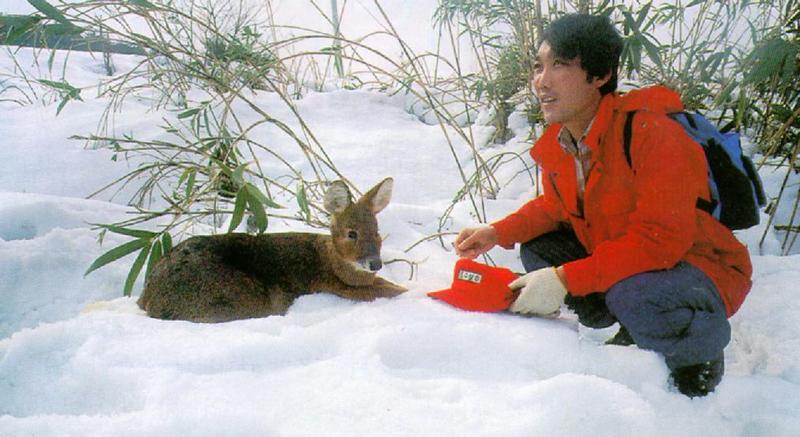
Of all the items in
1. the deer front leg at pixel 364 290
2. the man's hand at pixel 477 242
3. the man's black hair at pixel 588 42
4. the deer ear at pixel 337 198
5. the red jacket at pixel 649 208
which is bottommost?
the deer front leg at pixel 364 290

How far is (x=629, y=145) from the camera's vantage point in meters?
2.09

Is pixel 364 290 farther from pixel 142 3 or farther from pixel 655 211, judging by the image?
pixel 142 3

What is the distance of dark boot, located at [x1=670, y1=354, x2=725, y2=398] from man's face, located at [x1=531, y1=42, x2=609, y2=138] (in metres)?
1.03

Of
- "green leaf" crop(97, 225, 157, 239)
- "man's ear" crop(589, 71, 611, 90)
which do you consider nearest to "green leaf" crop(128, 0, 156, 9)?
"green leaf" crop(97, 225, 157, 239)

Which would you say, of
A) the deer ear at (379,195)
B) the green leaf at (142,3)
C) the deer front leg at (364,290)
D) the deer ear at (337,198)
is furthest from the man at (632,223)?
the green leaf at (142,3)

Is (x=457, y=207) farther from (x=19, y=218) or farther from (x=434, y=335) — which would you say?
(x=19, y=218)

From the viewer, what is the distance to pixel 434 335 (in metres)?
1.99

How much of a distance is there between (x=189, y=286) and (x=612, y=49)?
203cm

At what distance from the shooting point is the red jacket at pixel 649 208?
6.38 feet

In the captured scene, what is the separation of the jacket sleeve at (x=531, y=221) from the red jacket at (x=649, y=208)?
36 centimetres

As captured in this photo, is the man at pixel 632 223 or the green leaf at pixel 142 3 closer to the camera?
the man at pixel 632 223

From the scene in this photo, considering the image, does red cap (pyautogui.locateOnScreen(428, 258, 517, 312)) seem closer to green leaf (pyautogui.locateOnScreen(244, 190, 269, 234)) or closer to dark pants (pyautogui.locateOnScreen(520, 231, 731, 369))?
dark pants (pyautogui.locateOnScreen(520, 231, 731, 369))

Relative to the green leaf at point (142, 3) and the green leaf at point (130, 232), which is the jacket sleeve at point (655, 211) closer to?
the green leaf at point (130, 232)

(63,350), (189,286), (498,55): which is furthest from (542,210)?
(498,55)
